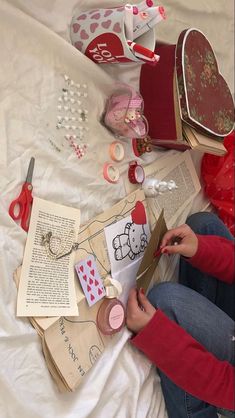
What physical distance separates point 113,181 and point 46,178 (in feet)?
0.63

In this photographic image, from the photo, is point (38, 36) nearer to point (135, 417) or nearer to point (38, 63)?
point (38, 63)

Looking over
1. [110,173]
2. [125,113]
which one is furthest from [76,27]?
[110,173]

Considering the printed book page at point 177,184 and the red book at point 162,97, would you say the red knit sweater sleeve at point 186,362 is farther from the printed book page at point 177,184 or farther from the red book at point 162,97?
the red book at point 162,97

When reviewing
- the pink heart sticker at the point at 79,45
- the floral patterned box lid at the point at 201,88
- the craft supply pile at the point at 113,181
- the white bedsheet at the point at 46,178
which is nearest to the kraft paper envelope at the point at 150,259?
the craft supply pile at the point at 113,181

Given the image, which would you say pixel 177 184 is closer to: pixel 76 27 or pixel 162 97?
pixel 162 97

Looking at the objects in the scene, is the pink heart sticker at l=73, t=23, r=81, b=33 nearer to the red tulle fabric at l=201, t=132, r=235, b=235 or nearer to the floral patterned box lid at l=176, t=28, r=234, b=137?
the floral patterned box lid at l=176, t=28, r=234, b=137

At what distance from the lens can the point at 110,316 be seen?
92 centimetres

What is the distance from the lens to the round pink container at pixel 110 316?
915 millimetres

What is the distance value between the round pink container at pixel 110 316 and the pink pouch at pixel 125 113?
0.36 m

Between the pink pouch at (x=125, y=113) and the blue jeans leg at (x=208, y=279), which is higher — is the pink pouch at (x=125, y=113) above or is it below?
above

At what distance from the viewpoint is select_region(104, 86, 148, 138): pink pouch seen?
97 centimetres

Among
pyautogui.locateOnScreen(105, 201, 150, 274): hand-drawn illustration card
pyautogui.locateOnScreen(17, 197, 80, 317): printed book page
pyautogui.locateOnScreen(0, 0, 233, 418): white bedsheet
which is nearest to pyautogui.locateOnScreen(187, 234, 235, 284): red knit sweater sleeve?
pyautogui.locateOnScreen(105, 201, 150, 274): hand-drawn illustration card

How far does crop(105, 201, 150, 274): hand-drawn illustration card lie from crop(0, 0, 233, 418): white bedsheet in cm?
6

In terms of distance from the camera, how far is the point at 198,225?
1170mm
